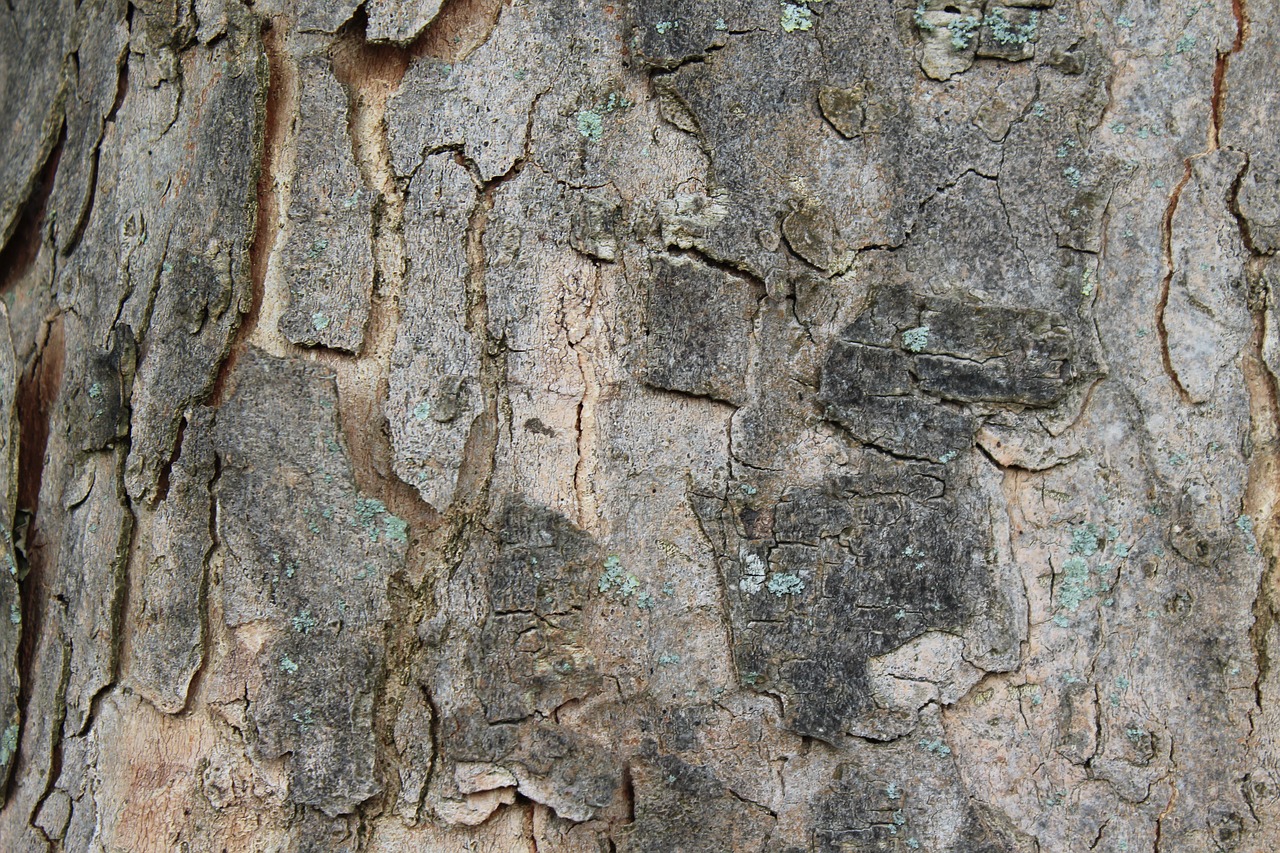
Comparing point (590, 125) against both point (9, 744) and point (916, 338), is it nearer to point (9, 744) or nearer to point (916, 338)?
point (916, 338)

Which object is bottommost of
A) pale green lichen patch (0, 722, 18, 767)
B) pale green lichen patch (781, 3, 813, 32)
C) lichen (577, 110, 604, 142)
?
pale green lichen patch (0, 722, 18, 767)

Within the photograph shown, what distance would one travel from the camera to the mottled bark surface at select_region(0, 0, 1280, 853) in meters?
1.23

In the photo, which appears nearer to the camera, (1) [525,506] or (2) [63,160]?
(1) [525,506]

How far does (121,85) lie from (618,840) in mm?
1319

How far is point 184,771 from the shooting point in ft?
4.17

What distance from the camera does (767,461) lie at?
1.24m

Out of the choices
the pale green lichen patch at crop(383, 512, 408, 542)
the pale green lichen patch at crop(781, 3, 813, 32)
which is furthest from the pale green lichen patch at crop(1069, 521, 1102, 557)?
the pale green lichen patch at crop(383, 512, 408, 542)

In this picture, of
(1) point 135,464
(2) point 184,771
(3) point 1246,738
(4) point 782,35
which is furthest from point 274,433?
(3) point 1246,738

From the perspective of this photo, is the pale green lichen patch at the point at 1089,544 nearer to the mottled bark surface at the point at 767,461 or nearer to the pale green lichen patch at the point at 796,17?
the mottled bark surface at the point at 767,461

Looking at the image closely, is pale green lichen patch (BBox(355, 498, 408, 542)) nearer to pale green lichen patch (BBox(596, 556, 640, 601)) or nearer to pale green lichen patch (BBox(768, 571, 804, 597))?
pale green lichen patch (BBox(596, 556, 640, 601))

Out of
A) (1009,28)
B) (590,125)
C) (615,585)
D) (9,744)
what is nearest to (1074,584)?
(615,585)

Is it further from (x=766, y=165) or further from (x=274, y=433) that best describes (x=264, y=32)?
(x=766, y=165)

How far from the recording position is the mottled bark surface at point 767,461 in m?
1.23

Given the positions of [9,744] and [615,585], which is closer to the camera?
[615,585]
